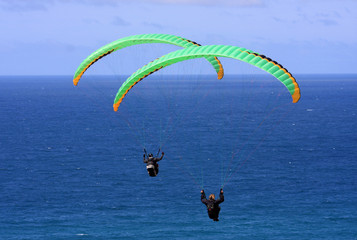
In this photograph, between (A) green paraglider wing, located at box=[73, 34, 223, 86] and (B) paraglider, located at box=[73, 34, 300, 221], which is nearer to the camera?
(B) paraglider, located at box=[73, 34, 300, 221]

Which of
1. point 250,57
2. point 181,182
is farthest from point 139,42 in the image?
point 181,182

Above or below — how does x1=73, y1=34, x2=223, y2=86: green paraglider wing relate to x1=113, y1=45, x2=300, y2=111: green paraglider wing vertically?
above

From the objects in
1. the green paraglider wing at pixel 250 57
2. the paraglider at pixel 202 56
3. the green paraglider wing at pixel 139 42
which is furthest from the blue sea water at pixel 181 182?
the green paraglider wing at pixel 250 57

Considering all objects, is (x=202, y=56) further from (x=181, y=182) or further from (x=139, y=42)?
(x=181, y=182)

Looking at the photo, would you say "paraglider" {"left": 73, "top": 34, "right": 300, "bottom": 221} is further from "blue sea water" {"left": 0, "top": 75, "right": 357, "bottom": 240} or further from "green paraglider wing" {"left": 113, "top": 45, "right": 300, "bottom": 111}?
"blue sea water" {"left": 0, "top": 75, "right": 357, "bottom": 240}

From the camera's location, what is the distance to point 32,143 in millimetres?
108812

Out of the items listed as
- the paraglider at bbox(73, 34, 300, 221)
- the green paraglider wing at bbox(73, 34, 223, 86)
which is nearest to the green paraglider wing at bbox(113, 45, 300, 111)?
the paraglider at bbox(73, 34, 300, 221)

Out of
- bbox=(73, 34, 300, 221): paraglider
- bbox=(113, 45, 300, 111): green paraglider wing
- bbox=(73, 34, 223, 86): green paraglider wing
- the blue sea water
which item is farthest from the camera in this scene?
the blue sea water

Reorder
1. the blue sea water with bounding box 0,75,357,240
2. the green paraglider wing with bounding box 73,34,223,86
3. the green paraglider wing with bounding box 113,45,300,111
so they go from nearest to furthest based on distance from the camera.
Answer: the green paraglider wing with bounding box 113,45,300,111, the green paraglider wing with bounding box 73,34,223,86, the blue sea water with bounding box 0,75,357,240

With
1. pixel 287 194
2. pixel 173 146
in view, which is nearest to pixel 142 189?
pixel 287 194

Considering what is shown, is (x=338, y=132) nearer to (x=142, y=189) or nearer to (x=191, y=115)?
(x=191, y=115)

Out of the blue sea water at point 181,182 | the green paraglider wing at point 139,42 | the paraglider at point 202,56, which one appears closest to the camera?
the paraglider at point 202,56

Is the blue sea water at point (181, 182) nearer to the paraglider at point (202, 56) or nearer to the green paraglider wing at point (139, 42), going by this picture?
the green paraglider wing at point (139, 42)

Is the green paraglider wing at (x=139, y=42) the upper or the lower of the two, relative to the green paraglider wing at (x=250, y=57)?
A: upper
